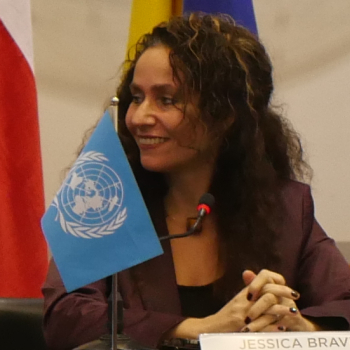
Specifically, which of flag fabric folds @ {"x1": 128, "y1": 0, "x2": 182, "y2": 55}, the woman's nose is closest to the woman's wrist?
the woman's nose

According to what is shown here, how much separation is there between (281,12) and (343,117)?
0.48 meters

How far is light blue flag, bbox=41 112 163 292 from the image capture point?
2.77ft

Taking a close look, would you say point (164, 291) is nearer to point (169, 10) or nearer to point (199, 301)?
point (199, 301)

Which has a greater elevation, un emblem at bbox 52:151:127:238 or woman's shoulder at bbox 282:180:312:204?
un emblem at bbox 52:151:127:238

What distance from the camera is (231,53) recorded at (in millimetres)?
1479

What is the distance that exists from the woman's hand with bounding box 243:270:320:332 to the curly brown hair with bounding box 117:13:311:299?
0.19 m

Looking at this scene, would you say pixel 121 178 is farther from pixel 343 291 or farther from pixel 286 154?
pixel 286 154

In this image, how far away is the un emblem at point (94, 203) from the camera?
33.3 inches

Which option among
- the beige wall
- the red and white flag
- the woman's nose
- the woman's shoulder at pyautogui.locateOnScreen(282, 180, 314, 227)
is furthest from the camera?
the beige wall

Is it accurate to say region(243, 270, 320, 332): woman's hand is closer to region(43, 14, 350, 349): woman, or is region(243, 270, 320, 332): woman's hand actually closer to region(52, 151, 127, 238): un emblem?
region(43, 14, 350, 349): woman

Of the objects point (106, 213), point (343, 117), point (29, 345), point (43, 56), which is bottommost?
point (29, 345)

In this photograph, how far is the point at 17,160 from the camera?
177 cm

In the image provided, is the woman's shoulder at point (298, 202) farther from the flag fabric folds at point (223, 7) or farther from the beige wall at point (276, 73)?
the beige wall at point (276, 73)

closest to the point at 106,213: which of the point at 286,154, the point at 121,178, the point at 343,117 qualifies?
the point at 121,178
